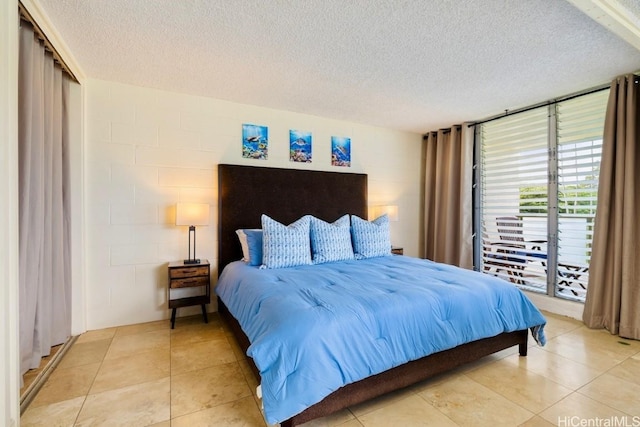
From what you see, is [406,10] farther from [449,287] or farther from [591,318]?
[591,318]

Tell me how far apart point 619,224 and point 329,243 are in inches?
106

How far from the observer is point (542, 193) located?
11.0 ft

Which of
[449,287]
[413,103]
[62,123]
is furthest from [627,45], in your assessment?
[62,123]

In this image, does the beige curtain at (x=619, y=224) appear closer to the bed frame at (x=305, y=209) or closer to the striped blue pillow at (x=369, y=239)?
the bed frame at (x=305, y=209)

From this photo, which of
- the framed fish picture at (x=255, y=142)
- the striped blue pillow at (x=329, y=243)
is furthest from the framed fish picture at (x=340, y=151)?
the striped blue pillow at (x=329, y=243)

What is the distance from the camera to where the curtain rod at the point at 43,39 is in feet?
5.72

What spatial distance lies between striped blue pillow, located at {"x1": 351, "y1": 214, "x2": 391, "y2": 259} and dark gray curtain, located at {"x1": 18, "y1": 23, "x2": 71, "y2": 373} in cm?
268

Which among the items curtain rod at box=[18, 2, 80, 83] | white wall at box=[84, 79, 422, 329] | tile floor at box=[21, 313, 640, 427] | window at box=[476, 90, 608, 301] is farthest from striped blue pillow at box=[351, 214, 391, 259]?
curtain rod at box=[18, 2, 80, 83]

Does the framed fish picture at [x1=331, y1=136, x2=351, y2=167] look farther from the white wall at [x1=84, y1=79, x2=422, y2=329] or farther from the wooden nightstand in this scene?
the wooden nightstand

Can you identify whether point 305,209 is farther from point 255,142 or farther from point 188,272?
point 188,272

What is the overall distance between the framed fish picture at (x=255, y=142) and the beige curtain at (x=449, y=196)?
2.61 m
